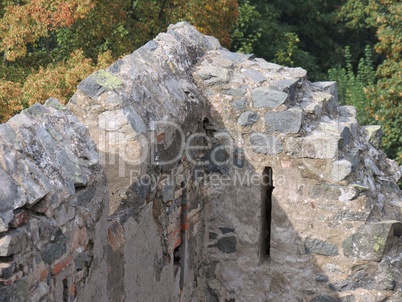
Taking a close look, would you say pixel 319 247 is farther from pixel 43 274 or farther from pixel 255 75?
pixel 43 274

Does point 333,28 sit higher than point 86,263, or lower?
higher

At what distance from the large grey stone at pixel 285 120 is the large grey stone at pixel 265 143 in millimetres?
67

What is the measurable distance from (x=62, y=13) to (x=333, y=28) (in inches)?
424

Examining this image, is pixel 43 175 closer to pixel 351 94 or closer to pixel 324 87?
pixel 324 87

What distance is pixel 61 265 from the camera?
3355 millimetres

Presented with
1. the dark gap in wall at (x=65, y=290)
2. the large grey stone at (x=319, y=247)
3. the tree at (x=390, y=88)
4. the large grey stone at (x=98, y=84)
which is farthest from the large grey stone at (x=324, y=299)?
the tree at (x=390, y=88)

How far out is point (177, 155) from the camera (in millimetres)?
4840

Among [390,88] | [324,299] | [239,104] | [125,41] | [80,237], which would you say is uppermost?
[125,41]

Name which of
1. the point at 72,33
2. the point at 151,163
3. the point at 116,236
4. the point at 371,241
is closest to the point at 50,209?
the point at 116,236

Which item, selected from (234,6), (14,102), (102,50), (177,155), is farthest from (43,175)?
(234,6)

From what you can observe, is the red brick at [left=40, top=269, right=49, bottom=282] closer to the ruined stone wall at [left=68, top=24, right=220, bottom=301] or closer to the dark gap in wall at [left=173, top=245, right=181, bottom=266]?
the ruined stone wall at [left=68, top=24, right=220, bottom=301]

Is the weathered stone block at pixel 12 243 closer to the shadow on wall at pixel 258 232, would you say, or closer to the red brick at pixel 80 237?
the red brick at pixel 80 237

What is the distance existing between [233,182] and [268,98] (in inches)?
25.0

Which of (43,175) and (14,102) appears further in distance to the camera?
(14,102)
